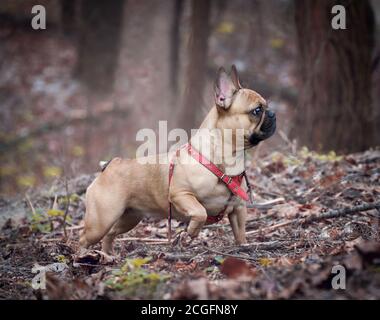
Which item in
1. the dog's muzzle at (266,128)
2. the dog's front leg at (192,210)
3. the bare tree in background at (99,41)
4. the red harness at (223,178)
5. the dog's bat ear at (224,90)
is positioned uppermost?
the bare tree in background at (99,41)

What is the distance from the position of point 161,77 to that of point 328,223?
936 cm

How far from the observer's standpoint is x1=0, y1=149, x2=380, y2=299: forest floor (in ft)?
11.8

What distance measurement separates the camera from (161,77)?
14.2 metres

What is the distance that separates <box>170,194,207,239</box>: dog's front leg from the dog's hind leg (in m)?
0.81

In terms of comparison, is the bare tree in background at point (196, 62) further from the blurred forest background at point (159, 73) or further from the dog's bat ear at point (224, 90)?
the dog's bat ear at point (224, 90)

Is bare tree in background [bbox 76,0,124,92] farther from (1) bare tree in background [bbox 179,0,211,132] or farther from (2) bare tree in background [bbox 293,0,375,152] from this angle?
(2) bare tree in background [bbox 293,0,375,152]

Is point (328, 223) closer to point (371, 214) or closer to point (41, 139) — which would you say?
point (371, 214)

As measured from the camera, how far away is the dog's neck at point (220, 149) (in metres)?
5.02

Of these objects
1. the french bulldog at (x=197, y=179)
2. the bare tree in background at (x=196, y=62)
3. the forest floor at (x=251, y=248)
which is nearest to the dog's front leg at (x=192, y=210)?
the french bulldog at (x=197, y=179)

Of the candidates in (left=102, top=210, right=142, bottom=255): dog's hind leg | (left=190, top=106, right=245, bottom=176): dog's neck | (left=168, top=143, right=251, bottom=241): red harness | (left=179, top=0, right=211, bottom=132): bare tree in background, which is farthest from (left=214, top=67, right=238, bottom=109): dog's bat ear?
(left=179, top=0, right=211, bottom=132): bare tree in background

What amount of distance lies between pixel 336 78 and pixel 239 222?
421 cm

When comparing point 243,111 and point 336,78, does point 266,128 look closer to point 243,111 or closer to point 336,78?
point 243,111

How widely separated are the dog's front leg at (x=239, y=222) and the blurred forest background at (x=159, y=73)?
3732 mm
